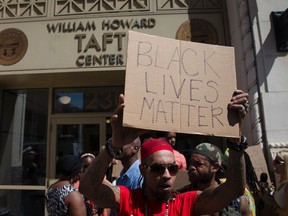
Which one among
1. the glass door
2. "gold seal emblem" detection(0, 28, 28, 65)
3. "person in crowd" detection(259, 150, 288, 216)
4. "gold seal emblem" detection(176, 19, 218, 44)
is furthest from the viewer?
the glass door

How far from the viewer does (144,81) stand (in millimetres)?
1720

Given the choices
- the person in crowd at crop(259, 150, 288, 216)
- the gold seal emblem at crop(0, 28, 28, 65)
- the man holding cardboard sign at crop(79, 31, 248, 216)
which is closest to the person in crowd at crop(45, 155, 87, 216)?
the man holding cardboard sign at crop(79, 31, 248, 216)

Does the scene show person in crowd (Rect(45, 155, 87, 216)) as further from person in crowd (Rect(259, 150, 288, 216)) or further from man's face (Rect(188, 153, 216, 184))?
person in crowd (Rect(259, 150, 288, 216))

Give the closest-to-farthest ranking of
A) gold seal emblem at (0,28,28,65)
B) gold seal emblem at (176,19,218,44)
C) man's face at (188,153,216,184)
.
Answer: man's face at (188,153,216,184) < gold seal emblem at (176,19,218,44) < gold seal emblem at (0,28,28,65)

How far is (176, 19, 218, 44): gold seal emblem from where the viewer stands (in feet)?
18.5

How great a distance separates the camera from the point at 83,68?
5.64m

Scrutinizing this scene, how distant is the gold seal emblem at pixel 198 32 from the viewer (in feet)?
18.5

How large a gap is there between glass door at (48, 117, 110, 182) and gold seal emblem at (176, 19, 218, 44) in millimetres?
2293

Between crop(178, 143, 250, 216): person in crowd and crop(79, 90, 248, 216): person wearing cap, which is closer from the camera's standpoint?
crop(79, 90, 248, 216): person wearing cap

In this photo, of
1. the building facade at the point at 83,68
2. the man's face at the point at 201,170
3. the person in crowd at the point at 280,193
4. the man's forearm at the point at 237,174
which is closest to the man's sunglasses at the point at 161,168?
the man's forearm at the point at 237,174

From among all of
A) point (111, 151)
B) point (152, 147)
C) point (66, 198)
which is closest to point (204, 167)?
point (152, 147)

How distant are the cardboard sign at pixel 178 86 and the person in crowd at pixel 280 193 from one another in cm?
178

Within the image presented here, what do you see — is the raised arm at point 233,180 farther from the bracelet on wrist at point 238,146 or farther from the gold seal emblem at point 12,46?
the gold seal emblem at point 12,46

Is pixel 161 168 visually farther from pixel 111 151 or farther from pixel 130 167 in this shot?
pixel 130 167
